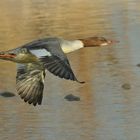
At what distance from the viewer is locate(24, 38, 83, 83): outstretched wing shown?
664 centimetres

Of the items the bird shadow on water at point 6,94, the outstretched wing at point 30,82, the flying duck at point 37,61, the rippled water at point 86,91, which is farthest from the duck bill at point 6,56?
the bird shadow on water at point 6,94

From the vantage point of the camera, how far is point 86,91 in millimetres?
10766

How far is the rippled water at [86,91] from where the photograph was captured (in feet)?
29.9

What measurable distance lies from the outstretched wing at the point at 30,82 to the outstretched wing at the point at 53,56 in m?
0.25

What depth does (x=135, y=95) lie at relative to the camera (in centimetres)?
1033

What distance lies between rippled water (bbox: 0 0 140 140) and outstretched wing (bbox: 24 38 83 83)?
177 centimetres

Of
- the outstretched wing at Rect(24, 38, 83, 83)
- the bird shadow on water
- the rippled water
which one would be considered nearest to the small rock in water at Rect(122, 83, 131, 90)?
the rippled water

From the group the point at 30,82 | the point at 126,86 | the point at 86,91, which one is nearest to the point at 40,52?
the point at 30,82

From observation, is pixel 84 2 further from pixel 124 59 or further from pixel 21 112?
pixel 21 112

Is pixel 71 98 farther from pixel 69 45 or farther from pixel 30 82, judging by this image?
pixel 69 45

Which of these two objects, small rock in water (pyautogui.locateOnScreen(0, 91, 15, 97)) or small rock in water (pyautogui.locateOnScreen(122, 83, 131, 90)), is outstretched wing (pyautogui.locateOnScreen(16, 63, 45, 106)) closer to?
small rock in water (pyautogui.locateOnScreen(0, 91, 15, 97))

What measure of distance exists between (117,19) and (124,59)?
5.37 metres

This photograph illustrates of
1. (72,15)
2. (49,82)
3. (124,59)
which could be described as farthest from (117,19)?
(49,82)

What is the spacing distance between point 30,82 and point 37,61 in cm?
31
